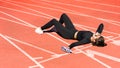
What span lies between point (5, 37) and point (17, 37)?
0.30m

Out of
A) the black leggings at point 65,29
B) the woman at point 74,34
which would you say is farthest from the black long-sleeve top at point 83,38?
the black leggings at point 65,29

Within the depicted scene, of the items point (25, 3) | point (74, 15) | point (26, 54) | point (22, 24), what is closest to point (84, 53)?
point (26, 54)

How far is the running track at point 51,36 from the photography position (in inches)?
217

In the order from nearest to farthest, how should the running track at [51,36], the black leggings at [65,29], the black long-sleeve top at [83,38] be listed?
1. the running track at [51,36]
2. the black long-sleeve top at [83,38]
3. the black leggings at [65,29]

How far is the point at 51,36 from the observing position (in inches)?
275

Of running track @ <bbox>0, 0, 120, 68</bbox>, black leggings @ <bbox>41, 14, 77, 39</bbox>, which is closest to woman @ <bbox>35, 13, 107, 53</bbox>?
black leggings @ <bbox>41, 14, 77, 39</bbox>

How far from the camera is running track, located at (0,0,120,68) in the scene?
18.1 feet

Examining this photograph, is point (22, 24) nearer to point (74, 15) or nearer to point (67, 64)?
point (74, 15)

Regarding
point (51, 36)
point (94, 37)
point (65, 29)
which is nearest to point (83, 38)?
point (94, 37)

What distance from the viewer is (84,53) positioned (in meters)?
5.99

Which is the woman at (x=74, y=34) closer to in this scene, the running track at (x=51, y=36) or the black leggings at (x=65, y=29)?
the black leggings at (x=65, y=29)

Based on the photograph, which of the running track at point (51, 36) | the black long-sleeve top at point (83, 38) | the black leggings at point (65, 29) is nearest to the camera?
the running track at point (51, 36)

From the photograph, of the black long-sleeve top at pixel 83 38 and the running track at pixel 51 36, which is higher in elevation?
the black long-sleeve top at pixel 83 38

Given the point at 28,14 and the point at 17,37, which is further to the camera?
the point at 28,14
